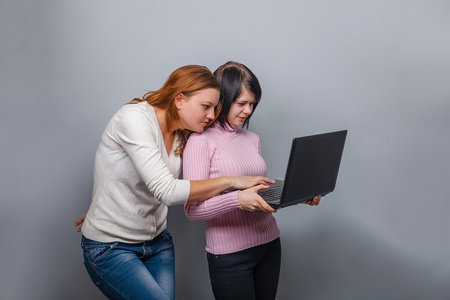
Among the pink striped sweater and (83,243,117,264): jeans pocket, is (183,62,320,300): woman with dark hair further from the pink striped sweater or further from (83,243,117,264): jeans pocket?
(83,243,117,264): jeans pocket

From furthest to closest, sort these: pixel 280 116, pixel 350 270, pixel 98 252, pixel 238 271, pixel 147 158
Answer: pixel 350 270
pixel 280 116
pixel 238 271
pixel 98 252
pixel 147 158

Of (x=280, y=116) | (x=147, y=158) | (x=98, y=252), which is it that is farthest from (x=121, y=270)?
(x=280, y=116)

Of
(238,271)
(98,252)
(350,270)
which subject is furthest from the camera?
(350,270)

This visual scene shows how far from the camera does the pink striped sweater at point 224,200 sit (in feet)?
4.60

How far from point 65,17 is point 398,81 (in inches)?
66.8

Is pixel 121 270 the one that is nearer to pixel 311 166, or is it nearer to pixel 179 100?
pixel 179 100

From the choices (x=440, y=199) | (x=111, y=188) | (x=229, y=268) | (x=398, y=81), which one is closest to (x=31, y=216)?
(x=111, y=188)

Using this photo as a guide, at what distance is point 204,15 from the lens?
2035 millimetres

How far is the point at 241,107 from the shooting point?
5.04ft

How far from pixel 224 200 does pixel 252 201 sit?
96mm

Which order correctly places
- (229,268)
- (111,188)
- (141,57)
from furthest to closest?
(141,57), (229,268), (111,188)

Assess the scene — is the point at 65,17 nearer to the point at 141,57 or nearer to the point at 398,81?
the point at 141,57

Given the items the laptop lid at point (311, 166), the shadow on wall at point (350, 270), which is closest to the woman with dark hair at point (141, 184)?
the laptop lid at point (311, 166)

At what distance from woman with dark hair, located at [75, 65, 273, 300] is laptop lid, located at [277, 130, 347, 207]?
11 centimetres
